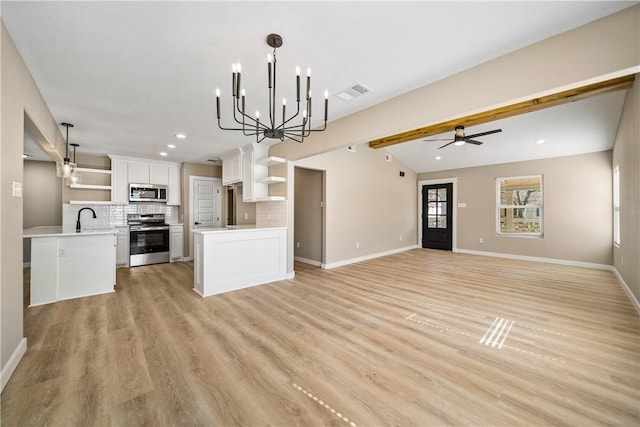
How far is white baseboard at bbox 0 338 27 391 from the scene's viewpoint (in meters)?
1.80

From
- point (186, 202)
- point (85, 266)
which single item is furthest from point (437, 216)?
point (85, 266)

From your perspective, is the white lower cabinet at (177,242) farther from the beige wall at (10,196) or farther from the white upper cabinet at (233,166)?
the beige wall at (10,196)

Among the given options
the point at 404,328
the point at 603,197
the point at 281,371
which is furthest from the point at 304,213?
the point at 603,197

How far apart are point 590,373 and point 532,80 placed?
2.32 m

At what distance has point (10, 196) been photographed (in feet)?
6.36

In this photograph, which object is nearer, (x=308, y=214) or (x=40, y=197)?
(x=40, y=197)

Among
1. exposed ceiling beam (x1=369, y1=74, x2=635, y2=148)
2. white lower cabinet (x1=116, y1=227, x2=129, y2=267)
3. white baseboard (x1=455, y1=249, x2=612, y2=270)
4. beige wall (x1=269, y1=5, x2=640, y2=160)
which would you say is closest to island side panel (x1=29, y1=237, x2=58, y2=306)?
white lower cabinet (x1=116, y1=227, x2=129, y2=267)

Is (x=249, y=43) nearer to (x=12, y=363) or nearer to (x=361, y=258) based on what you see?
(x=12, y=363)

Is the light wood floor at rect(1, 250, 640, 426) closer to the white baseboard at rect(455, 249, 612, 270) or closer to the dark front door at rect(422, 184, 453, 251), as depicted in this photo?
the white baseboard at rect(455, 249, 612, 270)

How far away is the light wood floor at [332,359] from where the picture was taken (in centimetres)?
161

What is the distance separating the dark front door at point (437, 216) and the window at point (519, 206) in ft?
4.17

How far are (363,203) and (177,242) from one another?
4.72 metres

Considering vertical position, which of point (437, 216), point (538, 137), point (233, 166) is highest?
point (538, 137)

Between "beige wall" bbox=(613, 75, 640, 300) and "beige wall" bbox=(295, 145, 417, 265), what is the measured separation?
4.26 m
